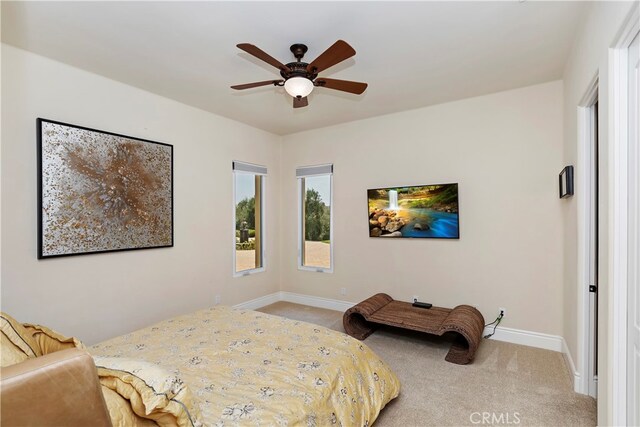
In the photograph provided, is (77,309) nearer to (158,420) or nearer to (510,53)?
(158,420)

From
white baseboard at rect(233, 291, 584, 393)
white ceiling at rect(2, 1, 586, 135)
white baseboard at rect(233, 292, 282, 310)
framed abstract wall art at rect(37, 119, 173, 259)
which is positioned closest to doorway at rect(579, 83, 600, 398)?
white baseboard at rect(233, 291, 584, 393)

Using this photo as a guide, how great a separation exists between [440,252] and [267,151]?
3021 millimetres

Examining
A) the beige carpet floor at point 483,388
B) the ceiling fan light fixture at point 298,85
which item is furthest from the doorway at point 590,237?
the ceiling fan light fixture at point 298,85

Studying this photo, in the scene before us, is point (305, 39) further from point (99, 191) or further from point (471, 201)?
point (471, 201)

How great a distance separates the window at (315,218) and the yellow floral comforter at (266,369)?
2.32 m

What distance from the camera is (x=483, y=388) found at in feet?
8.36

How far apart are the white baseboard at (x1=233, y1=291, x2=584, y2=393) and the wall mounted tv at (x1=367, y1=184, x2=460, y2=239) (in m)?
1.19

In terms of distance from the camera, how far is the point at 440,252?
3.90 meters

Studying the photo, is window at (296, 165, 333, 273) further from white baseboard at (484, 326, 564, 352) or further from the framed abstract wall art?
white baseboard at (484, 326, 564, 352)

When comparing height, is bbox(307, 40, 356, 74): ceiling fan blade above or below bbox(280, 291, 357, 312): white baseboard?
above

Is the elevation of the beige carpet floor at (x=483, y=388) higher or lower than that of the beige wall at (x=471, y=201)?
lower

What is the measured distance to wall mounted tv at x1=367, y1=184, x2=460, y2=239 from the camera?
150 inches

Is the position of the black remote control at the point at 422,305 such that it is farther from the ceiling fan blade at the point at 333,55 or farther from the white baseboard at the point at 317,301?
the ceiling fan blade at the point at 333,55

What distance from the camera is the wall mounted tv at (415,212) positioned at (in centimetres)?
381
